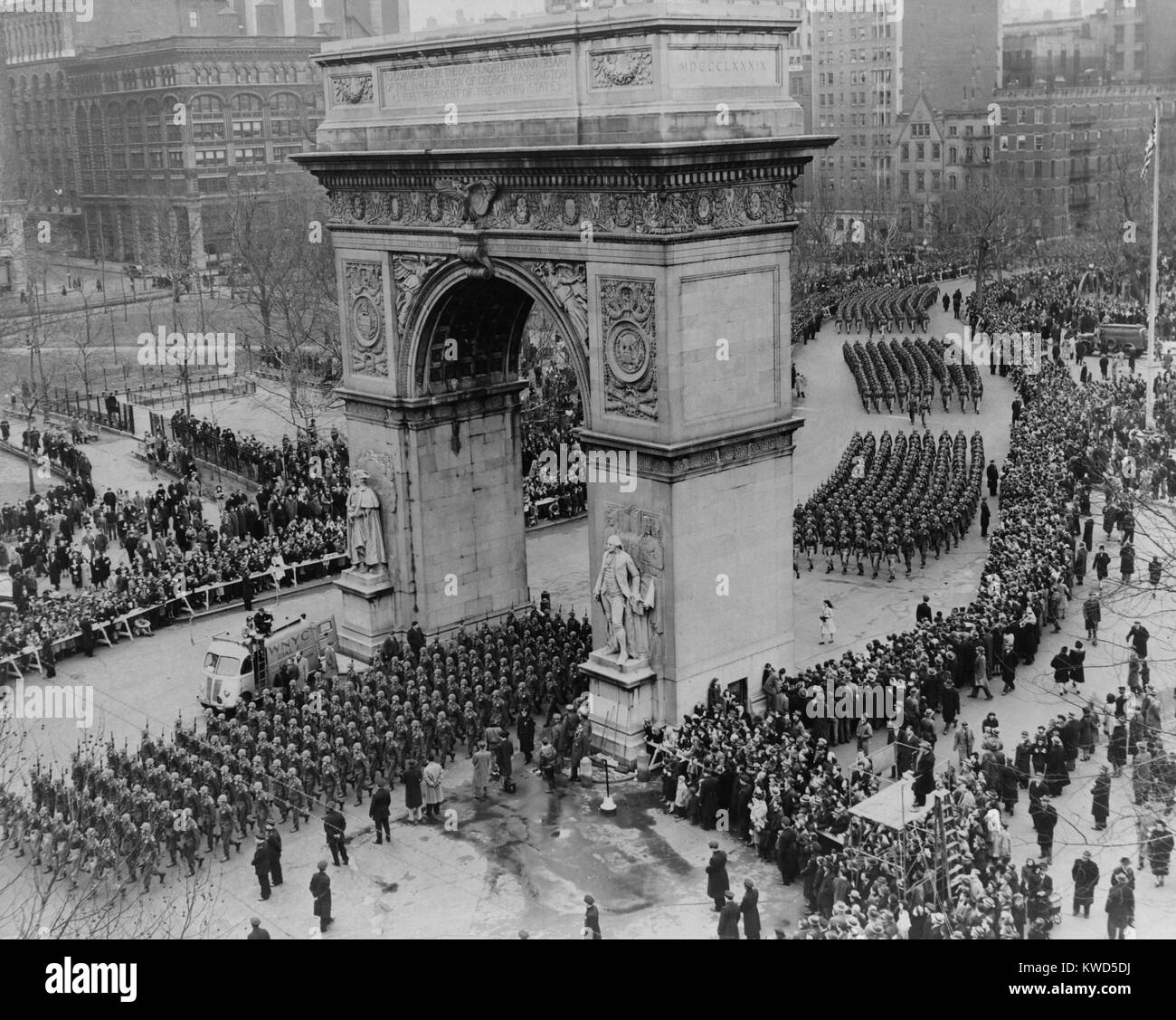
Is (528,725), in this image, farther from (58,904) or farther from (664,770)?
(58,904)

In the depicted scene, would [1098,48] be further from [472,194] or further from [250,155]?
[472,194]

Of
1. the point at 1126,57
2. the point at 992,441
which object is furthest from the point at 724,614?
the point at 1126,57

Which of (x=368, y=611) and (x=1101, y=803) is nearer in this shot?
(x=1101, y=803)

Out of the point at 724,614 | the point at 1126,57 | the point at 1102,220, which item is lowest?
the point at 724,614

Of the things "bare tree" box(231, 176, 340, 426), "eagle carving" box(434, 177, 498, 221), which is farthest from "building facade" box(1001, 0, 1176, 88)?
"eagle carving" box(434, 177, 498, 221)

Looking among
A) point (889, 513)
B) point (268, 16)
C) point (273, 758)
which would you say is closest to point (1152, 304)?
point (889, 513)

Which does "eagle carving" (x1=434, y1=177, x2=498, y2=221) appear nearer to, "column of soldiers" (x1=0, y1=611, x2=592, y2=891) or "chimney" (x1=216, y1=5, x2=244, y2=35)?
"column of soldiers" (x1=0, y1=611, x2=592, y2=891)

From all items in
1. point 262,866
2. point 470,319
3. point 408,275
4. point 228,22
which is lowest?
point 262,866
